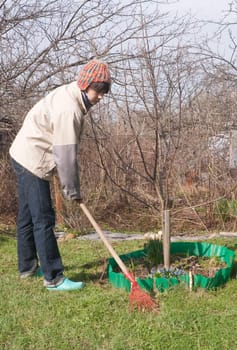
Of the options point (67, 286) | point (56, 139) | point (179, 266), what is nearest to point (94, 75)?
point (56, 139)

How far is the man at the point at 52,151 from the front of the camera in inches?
137

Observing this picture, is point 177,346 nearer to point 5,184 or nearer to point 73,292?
point 73,292

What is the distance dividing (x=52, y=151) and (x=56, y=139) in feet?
0.42

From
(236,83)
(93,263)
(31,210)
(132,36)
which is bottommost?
(93,263)

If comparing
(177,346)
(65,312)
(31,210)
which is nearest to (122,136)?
(31,210)

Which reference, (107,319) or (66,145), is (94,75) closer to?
(66,145)

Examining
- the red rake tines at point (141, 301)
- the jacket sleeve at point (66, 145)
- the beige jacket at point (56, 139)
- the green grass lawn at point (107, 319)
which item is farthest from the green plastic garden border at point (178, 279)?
the jacket sleeve at point (66, 145)

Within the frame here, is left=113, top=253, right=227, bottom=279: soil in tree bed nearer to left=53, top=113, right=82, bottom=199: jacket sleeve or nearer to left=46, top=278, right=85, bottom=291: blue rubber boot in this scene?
left=46, top=278, right=85, bottom=291: blue rubber boot

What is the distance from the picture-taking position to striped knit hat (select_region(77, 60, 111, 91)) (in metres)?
3.54

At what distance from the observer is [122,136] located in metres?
7.61

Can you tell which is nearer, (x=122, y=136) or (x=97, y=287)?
(x=97, y=287)

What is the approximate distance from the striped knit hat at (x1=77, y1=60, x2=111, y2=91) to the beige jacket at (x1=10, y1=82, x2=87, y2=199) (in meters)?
0.08

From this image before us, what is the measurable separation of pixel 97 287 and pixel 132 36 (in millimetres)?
4652

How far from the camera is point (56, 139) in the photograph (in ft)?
11.4
